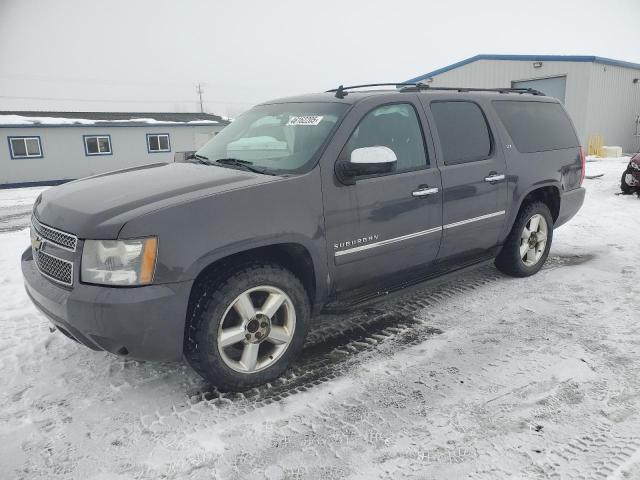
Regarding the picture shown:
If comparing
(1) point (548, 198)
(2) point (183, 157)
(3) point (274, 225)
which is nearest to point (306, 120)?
(3) point (274, 225)

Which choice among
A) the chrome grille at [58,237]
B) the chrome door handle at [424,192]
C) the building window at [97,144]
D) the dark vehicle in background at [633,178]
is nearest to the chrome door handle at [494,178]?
the chrome door handle at [424,192]

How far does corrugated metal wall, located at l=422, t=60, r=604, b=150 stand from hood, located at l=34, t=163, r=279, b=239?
22.8m

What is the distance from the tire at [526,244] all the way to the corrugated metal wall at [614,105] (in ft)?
67.5

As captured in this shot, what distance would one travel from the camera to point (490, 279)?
5027 millimetres

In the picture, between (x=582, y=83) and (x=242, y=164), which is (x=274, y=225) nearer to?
(x=242, y=164)

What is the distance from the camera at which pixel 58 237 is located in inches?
108

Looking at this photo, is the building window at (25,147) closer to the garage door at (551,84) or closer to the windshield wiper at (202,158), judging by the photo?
the windshield wiper at (202,158)

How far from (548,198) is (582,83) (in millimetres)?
20410

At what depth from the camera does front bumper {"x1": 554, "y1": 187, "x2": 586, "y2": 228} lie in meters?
5.15

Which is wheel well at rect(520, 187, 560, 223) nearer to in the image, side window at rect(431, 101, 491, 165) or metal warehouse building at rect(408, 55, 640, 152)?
side window at rect(431, 101, 491, 165)

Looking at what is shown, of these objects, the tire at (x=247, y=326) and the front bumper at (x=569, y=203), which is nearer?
the tire at (x=247, y=326)

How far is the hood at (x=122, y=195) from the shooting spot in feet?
8.30

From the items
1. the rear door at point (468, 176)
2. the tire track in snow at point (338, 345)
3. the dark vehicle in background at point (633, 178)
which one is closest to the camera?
the tire track in snow at point (338, 345)

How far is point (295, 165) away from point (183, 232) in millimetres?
981
